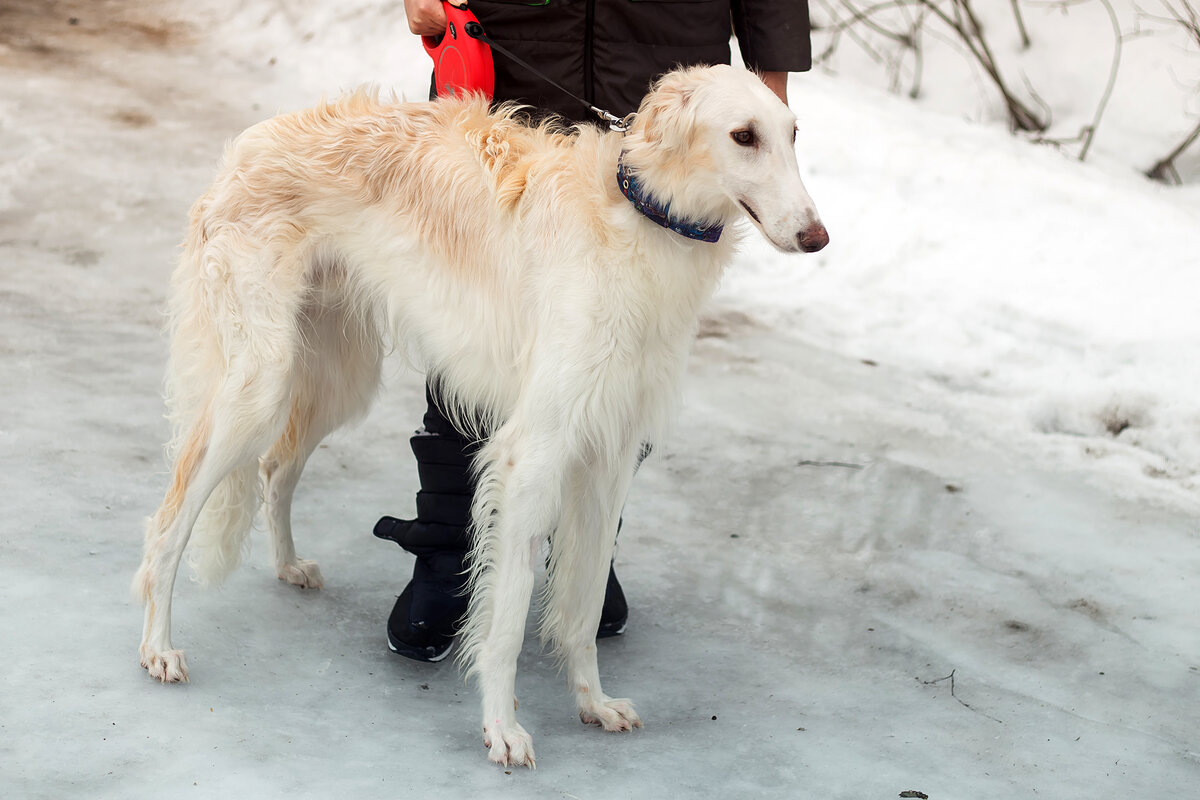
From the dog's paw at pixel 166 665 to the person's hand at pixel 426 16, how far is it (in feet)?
5.12

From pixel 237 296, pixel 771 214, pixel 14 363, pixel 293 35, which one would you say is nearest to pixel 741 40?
pixel 771 214

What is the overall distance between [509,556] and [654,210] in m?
0.79

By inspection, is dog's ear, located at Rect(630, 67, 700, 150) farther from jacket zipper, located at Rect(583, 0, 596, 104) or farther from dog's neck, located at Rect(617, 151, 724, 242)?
jacket zipper, located at Rect(583, 0, 596, 104)

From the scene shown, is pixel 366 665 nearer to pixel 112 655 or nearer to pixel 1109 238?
pixel 112 655

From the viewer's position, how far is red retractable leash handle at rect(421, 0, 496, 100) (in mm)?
2736

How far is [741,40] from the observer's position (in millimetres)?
2973

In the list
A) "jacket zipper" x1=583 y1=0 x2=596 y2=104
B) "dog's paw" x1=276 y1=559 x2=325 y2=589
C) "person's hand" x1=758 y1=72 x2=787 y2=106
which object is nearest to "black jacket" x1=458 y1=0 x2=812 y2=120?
"jacket zipper" x1=583 y1=0 x2=596 y2=104

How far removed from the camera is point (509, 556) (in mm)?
2461

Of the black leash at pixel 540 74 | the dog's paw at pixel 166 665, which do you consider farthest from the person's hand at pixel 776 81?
A: the dog's paw at pixel 166 665

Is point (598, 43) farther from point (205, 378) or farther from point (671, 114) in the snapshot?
point (205, 378)

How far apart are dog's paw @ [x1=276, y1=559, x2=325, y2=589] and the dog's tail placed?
0.19 meters

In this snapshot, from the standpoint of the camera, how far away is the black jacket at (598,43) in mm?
2775

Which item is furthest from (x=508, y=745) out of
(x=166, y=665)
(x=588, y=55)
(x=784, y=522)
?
(x=588, y=55)

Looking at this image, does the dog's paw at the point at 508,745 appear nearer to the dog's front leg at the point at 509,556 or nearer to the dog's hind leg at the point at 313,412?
the dog's front leg at the point at 509,556
